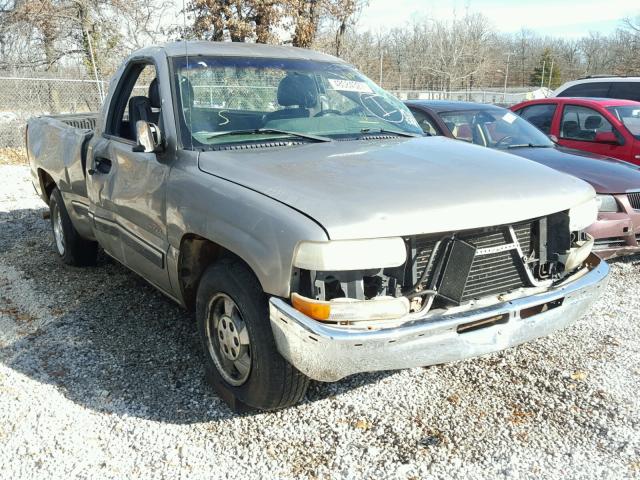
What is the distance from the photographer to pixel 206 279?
3.05m

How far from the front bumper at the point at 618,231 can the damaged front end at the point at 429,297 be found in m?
2.28

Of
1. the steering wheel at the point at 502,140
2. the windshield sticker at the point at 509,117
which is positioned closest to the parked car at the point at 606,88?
the windshield sticker at the point at 509,117

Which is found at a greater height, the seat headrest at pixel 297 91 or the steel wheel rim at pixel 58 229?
the seat headrest at pixel 297 91

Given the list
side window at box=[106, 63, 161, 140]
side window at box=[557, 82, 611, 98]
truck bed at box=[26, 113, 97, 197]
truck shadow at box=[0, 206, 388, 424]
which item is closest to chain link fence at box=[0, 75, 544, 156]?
truck bed at box=[26, 113, 97, 197]

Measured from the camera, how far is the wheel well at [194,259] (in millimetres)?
3182

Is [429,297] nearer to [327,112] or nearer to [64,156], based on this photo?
[327,112]

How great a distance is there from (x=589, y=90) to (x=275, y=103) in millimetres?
9389

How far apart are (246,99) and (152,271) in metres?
1.24

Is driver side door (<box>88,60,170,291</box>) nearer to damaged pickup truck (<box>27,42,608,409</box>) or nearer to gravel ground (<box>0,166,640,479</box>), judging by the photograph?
damaged pickup truck (<box>27,42,608,409</box>)

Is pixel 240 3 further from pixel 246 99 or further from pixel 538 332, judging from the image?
pixel 538 332

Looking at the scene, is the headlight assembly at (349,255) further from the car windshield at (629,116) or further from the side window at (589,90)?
the side window at (589,90)

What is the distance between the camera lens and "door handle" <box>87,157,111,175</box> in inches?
162

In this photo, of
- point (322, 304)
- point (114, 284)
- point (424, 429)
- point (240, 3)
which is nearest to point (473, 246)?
point (322, 304)

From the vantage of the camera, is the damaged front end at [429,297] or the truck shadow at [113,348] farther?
the truck shadow at [113,348]
